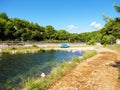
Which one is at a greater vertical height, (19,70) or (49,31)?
(49,31)

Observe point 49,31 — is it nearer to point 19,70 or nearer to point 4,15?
point 4,15

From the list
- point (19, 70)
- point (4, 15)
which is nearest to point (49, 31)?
point (4, 15)

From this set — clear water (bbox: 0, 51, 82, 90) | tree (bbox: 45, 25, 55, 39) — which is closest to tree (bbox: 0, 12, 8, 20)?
tree (bbox: 45, 25, 55, 39)

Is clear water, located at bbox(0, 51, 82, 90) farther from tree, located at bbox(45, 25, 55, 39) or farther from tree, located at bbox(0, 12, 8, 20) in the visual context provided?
tree, located at bbox(45, 25, 55, 39)

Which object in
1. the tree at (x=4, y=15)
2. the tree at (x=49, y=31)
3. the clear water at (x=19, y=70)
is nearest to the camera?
the clear water at (x=19, y=70)

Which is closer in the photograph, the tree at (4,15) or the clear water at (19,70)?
the clear water at (19,70)

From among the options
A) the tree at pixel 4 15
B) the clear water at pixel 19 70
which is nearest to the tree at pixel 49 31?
the tree at pixel 4 15

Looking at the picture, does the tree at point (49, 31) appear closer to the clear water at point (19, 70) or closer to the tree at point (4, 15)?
the tree at point (4, 15)

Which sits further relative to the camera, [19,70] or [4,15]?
[4,15]

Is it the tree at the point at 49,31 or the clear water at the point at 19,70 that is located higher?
the tree at the point at 49,31

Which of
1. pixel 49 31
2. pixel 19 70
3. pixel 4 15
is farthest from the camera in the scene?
pixel 49 31

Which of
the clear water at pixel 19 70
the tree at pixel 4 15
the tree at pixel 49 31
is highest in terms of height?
the tree at pixel 4 15

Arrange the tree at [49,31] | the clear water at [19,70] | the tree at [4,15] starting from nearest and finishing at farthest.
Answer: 1. the clear water at [19,70]
2. the tree at [4,15]
3. the tree at [49,31]

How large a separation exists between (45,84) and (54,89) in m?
0.92
